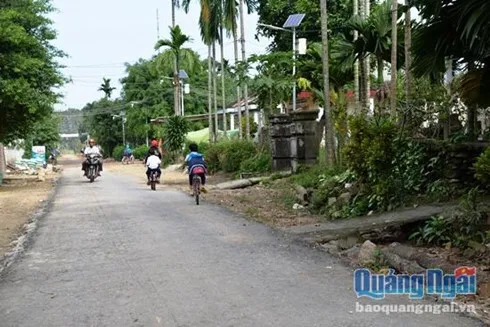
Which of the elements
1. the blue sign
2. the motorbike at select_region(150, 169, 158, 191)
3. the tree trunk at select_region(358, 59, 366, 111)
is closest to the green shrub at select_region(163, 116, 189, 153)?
the motorbike at select_region(150, 169, 158, 191)

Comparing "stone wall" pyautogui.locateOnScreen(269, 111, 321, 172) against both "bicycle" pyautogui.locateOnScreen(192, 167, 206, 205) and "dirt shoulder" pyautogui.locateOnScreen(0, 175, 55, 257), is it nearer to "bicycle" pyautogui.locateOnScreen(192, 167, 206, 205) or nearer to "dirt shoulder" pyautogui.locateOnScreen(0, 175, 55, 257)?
"bicycle" pyautogui.locateOnScreen(192, 167, 206, 205)

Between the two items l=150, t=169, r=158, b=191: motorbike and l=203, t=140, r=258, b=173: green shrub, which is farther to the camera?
l=203, t=140, r=258, b=173: green shrub

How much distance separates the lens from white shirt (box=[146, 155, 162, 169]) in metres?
19.2

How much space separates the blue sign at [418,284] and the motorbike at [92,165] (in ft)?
59.3

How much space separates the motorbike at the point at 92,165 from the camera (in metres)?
23.1

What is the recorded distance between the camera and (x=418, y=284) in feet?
19.9

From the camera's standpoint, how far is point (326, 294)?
5754 millimetres

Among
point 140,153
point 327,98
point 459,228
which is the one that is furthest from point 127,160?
point 459,228

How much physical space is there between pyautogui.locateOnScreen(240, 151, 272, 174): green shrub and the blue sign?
14563 millimetres

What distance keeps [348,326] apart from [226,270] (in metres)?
2.35

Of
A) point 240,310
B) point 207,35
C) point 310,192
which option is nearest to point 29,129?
point 207,35

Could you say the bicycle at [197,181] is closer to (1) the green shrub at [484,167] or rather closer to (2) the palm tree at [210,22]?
(1) the green shrub at [484,167]

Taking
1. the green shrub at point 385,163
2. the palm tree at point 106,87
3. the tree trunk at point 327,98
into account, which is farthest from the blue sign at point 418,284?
the palm tree at point 106,87

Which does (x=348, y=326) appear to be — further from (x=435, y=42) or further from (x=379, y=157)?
(x=379, y=157)
